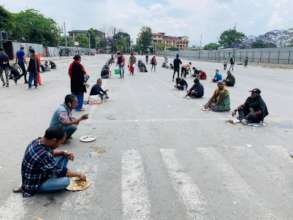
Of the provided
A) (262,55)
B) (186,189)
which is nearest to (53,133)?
(186,189)

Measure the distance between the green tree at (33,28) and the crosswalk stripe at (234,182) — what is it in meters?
81.0

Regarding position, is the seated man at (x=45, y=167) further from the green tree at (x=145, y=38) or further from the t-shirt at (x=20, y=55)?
the green tree at (x=145, y=38)

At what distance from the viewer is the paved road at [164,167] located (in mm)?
3980

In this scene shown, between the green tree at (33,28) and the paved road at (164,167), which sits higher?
the green tree at (33,28)

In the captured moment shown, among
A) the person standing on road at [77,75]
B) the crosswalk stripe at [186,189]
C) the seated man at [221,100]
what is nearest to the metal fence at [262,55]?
the seated man at [221,100]

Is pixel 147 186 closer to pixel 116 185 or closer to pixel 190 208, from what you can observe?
pixel 116 185

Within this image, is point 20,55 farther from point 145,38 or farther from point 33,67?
point 145,38

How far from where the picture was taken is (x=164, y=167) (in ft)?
17.9

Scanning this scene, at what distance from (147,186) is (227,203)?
1.24m

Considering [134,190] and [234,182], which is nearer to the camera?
[134,190]

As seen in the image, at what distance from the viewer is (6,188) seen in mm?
4574

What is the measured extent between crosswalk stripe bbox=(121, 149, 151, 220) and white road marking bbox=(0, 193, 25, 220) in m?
1.38

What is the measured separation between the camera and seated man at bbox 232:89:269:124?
8680 millimetres

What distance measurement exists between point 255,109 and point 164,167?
15.2 feet
